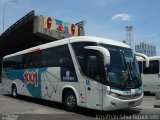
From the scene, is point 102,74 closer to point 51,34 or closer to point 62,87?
point 62,87

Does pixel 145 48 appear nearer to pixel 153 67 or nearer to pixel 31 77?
pixel 153 67

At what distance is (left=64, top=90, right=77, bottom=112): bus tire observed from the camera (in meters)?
13.4

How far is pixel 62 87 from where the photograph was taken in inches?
563

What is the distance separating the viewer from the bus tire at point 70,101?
43.9ft

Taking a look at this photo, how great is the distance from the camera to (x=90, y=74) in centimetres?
1240

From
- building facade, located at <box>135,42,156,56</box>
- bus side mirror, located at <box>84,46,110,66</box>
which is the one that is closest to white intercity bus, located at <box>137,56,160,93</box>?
bus side mirror, located at <box>84,46,110,66</box>

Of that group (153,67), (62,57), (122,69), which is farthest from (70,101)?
(153,67)

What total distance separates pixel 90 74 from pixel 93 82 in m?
0.37

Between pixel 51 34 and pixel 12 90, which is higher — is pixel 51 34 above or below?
above

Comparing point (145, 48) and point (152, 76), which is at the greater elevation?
point (145, 48)

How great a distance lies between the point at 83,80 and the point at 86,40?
161cm

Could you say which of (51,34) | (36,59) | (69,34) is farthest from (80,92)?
(69,34)

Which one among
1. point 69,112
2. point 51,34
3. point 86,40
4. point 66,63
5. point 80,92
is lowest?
point 69,112

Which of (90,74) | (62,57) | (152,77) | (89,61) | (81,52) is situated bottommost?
(152,77)
